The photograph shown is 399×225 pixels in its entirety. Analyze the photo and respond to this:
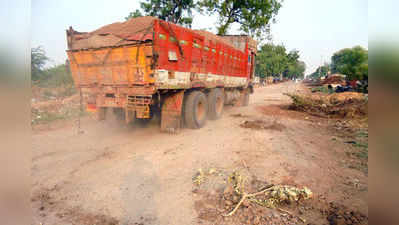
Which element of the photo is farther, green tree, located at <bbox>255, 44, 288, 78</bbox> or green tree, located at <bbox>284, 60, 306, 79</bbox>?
green tree, located at <bbox>284, 60, 306, 79</bbox>

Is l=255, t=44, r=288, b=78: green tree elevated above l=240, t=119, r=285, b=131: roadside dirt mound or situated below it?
above

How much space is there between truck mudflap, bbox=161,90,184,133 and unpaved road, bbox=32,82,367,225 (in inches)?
11.0

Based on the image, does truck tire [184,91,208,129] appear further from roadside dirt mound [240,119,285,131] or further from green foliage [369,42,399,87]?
green foliage [369,42,399,87]

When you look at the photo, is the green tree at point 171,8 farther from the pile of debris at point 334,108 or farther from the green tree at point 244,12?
the pile of debris at point 334,108

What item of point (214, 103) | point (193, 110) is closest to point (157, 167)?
point (193, 110)

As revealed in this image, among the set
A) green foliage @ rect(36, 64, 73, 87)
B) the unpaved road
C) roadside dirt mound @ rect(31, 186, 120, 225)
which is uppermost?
green foliage @ rect(36, 64, 73, 87)

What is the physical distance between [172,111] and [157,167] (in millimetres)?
2186

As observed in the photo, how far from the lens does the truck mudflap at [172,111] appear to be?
18.4 feet

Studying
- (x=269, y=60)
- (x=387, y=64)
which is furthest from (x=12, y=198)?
(x=269, y=60)

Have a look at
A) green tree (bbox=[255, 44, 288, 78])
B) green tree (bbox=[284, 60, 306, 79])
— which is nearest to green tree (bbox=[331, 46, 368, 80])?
green tree (bbox=[255, 44, 288, 78])

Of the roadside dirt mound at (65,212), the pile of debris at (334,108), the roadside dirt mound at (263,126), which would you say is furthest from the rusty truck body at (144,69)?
the pile of debris at (334,108)

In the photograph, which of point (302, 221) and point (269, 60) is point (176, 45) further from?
point (269, 60)

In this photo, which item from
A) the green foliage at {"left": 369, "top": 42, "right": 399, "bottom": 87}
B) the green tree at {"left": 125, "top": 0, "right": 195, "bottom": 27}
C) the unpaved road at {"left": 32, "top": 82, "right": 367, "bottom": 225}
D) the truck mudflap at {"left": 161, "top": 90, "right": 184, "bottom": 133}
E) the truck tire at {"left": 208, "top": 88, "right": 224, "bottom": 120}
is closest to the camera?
the green foliage at {"left": 369, "top": 42, "right": 399, "bottom": 87}

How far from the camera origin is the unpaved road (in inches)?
101
